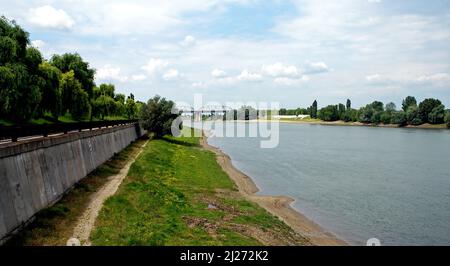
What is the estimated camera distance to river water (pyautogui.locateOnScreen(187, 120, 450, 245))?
27367 millimetres

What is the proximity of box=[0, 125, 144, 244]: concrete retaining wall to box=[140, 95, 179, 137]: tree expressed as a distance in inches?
1587

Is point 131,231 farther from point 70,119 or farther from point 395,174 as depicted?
point 70,119

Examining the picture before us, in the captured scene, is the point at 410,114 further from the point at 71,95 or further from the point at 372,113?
the point at 71,95

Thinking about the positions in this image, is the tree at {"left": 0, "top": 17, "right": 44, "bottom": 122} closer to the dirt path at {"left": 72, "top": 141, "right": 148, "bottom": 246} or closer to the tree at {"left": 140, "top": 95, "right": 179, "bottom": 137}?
the dirt path at {"left": 72, "top": 141, "right": 148, "bottom": 246}

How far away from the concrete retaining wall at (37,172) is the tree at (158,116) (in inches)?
1587

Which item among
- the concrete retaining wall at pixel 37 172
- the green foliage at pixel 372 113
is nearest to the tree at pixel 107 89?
the concrete retaining wall at pixel 37 172

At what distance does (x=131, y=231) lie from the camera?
19000mm

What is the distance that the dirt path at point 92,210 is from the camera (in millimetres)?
17125

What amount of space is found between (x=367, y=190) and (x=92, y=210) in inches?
1103

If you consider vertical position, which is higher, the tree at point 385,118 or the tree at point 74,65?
the tree at point 74,65

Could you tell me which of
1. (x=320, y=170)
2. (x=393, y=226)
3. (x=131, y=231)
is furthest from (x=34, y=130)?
(x=320, y=170)

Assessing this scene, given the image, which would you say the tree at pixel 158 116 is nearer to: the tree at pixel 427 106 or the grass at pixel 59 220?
the grass at pixel 59 220

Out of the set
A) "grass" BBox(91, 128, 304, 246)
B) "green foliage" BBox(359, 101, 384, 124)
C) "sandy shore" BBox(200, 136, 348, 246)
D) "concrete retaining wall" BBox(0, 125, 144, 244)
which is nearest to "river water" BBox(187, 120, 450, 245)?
"sandy shore" BBox(200, 136, 348, 246)

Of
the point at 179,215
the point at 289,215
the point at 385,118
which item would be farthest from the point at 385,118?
the point at 179,215
